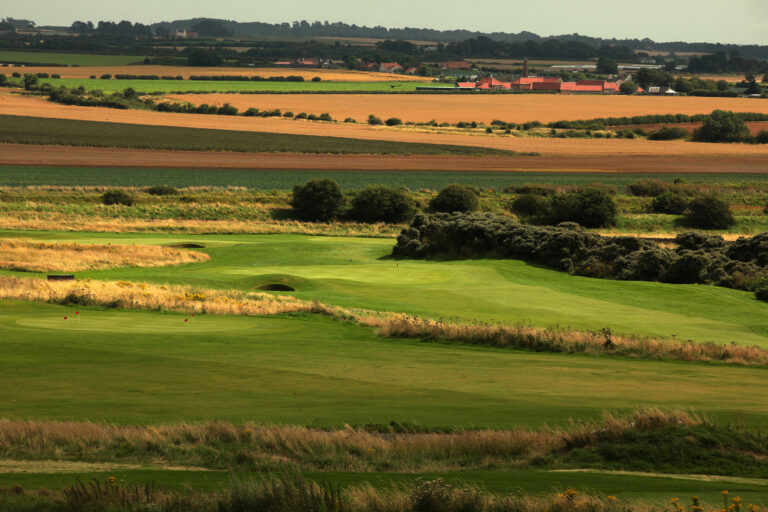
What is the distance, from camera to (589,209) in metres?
60.6

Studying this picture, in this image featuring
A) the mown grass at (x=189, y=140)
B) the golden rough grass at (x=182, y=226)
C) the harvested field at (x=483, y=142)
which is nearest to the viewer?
the golden rough grass at (x=182, y=226)

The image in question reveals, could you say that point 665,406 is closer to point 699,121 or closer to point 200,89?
point 699,121

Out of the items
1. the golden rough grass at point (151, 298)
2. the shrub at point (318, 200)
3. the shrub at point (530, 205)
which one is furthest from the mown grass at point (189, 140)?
the golden rough grass at point (151, 298)

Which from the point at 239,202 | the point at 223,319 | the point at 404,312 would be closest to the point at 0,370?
the point at 223,319

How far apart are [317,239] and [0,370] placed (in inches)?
1396

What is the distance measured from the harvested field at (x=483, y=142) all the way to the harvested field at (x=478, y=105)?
17.5 m

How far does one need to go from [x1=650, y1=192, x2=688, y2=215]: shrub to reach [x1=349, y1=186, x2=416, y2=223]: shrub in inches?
665

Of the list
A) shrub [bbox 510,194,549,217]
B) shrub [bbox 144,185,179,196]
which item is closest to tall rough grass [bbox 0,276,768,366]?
shrub [bbox 144,185,179,196]

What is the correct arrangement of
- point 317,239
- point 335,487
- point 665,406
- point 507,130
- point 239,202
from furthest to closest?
point 507,130 < point 239,202 < point 317,239 < point 665,406 < point 335,487

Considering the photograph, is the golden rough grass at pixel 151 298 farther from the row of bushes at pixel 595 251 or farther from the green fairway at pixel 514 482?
the green fairway at pixel 514 482

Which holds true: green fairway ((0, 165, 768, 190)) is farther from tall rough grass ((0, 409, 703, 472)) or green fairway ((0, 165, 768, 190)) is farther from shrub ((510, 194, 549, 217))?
tall rough grass ((0, 409, 703, 472))

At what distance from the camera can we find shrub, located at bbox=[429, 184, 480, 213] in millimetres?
62719

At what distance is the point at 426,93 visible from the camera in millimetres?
184750

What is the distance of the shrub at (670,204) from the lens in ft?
216
